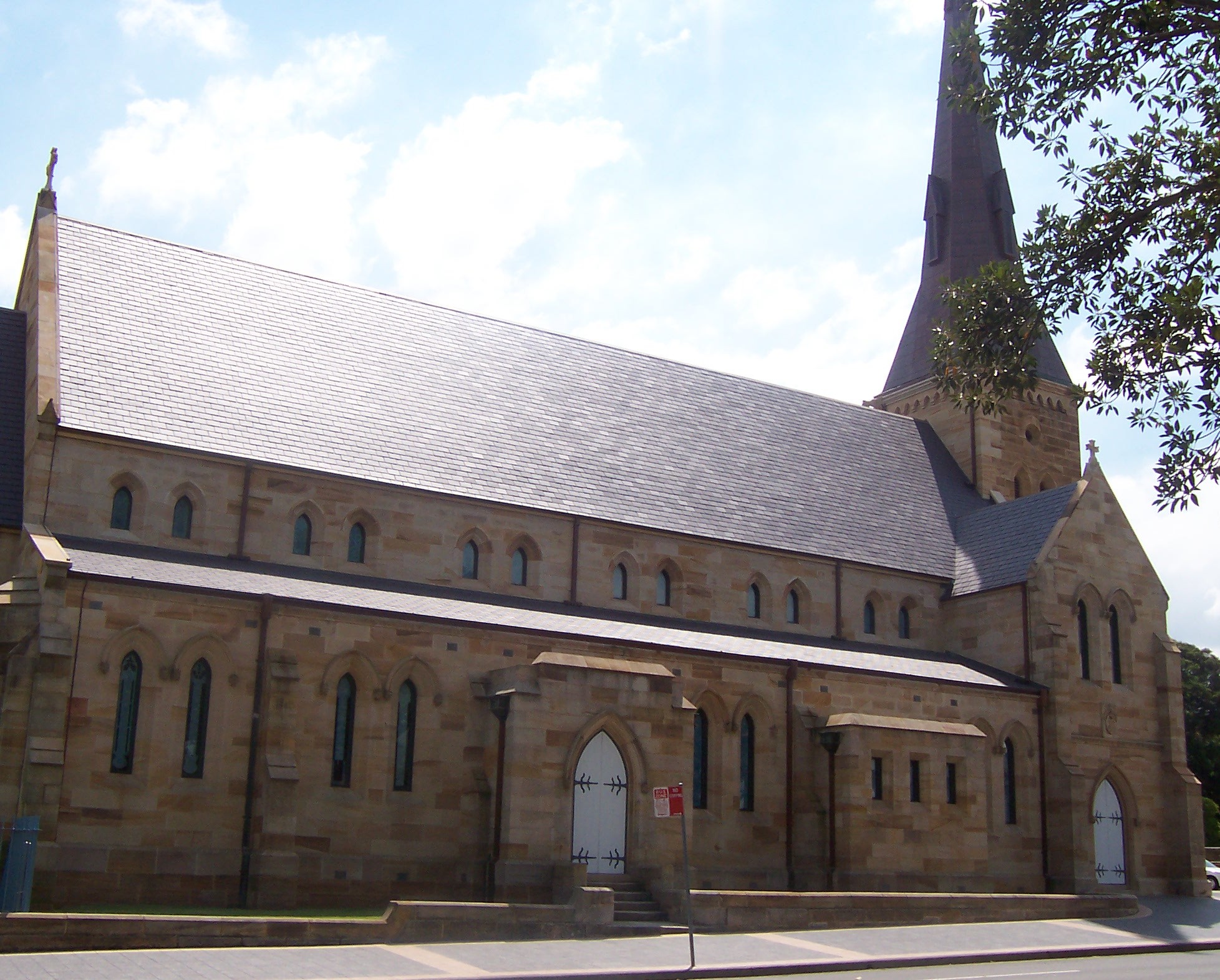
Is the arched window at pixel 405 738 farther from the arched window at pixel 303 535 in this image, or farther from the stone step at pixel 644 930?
the stone step at pixel 644 930

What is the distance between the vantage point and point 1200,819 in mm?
35438

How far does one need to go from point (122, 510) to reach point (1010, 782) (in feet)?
74.3

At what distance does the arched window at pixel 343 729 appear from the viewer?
24.3 metres

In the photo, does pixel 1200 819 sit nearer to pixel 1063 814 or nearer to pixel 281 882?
pixel 1063 814

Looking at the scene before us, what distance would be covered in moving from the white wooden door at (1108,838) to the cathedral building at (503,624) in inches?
5.5

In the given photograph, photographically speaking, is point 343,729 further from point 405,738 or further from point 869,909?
point 869,909

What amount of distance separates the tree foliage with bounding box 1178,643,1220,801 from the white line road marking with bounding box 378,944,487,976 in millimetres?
51071

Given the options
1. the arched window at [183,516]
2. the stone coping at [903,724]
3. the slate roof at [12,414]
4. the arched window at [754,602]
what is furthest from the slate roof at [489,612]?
the slate roof at [12,414]

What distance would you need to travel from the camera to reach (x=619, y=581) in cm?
3186

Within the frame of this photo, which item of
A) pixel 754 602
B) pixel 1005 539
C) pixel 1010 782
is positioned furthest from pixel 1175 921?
pixel 1005 539

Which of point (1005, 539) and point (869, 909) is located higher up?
point (1005, 539)

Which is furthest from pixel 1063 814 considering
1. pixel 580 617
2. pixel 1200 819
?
pixel 580 617

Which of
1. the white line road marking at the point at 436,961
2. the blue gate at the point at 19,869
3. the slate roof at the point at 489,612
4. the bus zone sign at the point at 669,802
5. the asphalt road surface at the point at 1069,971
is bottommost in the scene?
the asphalt road surface at the point at 1069,971

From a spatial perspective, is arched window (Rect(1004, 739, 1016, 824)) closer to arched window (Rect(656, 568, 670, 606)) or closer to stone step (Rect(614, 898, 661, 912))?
arched window (Rect(656, 568, 670, 606))
